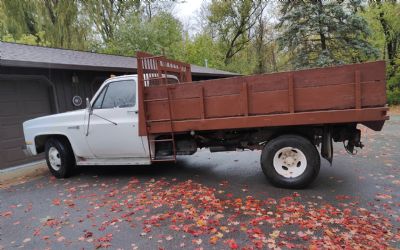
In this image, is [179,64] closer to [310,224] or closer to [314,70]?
[314,70]

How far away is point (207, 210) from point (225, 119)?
155 centimetres

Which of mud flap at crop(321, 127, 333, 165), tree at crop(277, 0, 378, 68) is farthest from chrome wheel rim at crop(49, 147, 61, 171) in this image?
tree at crop(277, 0, 378, 68)

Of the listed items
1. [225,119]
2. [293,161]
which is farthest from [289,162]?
[225,119]

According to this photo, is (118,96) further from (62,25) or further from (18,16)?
(18,16)

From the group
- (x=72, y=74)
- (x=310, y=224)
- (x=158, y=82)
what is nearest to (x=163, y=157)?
(x=158, y=82)

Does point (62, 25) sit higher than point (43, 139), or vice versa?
point (62, 25)

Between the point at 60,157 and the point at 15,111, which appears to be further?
the point at 15,111

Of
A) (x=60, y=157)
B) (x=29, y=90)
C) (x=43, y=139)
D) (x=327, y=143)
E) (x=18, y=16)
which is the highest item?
(x=18, y=16)

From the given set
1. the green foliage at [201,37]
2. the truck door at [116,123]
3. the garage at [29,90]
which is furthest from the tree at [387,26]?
the truck door at [116,123]

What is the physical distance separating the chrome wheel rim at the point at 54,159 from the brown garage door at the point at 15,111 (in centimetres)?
238

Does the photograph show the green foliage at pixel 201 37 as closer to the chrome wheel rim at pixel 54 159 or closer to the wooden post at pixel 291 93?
the chrome wheel rim at pixel 54 159

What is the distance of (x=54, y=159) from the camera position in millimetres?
6641

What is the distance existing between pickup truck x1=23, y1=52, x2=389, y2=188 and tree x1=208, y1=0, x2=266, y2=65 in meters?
27.3

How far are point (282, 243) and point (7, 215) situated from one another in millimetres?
4177
